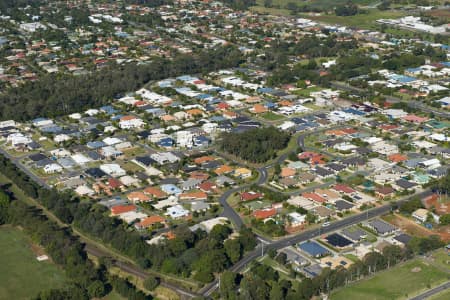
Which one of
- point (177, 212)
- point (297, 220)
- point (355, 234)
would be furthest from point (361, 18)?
point (355, 234)

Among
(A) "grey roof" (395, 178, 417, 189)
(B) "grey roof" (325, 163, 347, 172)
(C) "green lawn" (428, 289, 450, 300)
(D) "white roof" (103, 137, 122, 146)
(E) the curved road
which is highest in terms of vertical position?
(A) "grey roof" (395, 178, 417, 189)

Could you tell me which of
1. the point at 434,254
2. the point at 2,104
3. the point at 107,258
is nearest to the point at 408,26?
the point at 2,104

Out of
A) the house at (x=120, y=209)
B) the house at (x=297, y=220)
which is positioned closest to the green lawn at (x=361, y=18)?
the house at (x=297, y=220)

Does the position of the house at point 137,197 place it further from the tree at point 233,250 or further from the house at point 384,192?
the house at point 384,192

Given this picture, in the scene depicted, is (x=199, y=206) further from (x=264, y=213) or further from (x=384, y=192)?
(x=384, y=192)

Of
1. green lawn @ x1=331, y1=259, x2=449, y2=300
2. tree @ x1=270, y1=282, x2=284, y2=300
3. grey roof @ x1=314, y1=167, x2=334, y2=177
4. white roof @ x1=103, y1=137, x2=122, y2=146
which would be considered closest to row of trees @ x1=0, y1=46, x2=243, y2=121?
white roof @ x1=103, y1=137, x2=122, y2=146

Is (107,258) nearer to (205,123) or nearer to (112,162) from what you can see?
(112,162)

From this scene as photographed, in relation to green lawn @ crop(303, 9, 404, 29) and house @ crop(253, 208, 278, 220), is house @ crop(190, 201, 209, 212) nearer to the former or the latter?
house @ crop(253, 208, 278, 220)
